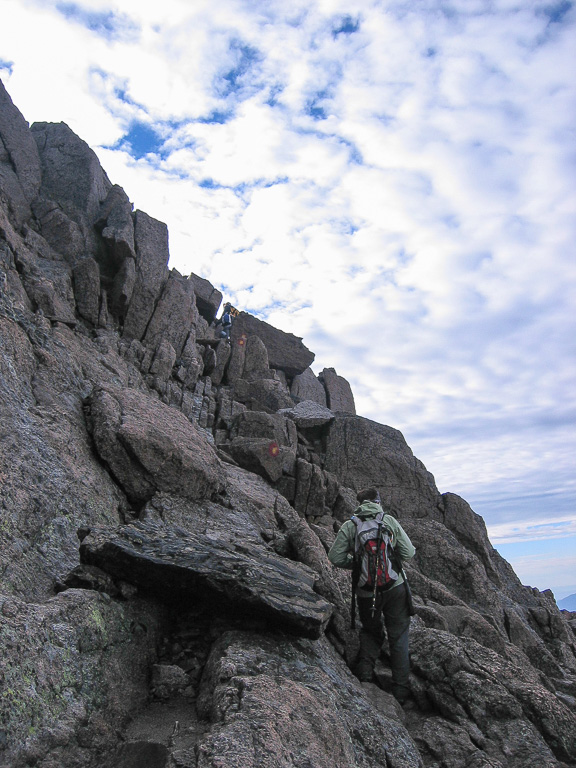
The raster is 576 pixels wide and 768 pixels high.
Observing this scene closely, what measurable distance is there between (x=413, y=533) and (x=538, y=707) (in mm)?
16287

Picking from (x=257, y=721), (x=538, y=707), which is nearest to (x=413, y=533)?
(x=538, y=707)

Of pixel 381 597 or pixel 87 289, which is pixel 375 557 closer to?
pixel 381 597

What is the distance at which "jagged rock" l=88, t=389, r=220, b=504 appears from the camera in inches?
637

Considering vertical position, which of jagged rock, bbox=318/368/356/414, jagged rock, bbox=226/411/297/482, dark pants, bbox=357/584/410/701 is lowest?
dark pants, bbox=357/584/410/701

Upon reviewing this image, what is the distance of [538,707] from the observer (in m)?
12.2

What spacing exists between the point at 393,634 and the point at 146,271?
103ft

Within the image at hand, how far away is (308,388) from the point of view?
58.1 meters

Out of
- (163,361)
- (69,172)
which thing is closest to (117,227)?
(69,172)

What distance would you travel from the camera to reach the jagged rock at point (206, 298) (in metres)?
51.8

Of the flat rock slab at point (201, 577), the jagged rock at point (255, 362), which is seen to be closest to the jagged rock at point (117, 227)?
the jagged rock at point (255, 362)

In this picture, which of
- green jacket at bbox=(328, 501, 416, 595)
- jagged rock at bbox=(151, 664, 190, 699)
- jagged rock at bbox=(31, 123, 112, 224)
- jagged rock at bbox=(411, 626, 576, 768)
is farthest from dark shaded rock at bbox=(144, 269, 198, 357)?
jagged rock at bbox=(411, 626, 576, 768)

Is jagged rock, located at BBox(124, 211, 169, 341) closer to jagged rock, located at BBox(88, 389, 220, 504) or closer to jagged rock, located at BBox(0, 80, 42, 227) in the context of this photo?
jagged rock, located at BBox(0, 80, 42, 227)

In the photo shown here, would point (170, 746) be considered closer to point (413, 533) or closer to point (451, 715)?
point (451, 715)

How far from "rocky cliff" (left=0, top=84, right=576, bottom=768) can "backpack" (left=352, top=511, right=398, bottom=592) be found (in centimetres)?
131
